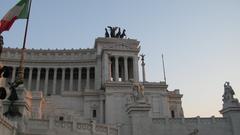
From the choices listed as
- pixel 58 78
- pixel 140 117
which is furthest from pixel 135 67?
pixel 140 117

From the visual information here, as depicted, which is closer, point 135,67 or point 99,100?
point 99,100

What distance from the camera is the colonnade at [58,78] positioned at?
77625 mm

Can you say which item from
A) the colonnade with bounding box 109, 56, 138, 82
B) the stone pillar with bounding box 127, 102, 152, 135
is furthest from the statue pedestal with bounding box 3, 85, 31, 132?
the colonnade with bounding box 109, 56, 138, 82

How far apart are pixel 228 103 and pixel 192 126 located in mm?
4796

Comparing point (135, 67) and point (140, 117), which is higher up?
point (135, 67)

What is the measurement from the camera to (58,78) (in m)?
81.9

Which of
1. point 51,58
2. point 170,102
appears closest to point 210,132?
point 170,102

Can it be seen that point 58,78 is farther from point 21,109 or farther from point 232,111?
point 232,111

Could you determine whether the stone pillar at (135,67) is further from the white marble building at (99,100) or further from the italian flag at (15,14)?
the italian flag at (15,14)

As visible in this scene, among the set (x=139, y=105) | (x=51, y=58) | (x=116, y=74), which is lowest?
(x=139, y=105)

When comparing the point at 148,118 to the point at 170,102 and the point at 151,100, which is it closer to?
the point at 151,100

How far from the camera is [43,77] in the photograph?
3209 inches

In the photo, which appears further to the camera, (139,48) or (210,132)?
(139,48)

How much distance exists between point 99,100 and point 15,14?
35235mm
